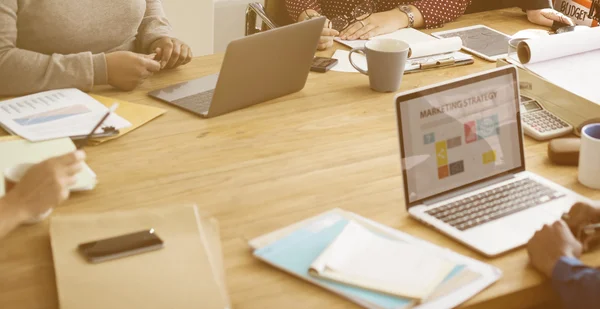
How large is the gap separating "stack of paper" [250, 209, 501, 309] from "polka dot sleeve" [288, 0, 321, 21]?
1.38 meters

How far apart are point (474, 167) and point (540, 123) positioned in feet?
1.23

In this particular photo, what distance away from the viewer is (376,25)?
228 centimetres

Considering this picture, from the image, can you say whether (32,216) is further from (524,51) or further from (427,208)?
(524,51)

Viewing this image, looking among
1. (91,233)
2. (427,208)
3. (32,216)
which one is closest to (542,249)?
(427,208)

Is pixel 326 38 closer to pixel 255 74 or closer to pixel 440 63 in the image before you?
pixel 440 63

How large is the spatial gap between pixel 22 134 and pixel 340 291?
813 millimetres

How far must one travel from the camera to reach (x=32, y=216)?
1188mm

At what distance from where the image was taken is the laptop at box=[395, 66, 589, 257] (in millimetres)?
1265

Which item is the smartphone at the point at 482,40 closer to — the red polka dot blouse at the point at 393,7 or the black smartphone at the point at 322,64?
the red polka dot blouse at the point at 393,7

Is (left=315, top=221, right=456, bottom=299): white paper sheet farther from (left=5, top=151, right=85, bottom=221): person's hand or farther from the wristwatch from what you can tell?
the wristwatch

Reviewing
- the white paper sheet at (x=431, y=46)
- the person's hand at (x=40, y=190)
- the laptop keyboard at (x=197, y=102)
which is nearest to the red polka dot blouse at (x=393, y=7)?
the white paper sheet at (x=431, y=46)

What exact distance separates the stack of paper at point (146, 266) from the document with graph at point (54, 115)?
1.18 feet

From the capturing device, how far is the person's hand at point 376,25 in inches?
88.0

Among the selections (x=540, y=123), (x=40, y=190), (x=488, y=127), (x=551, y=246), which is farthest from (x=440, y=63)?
(x=40, y=190)
